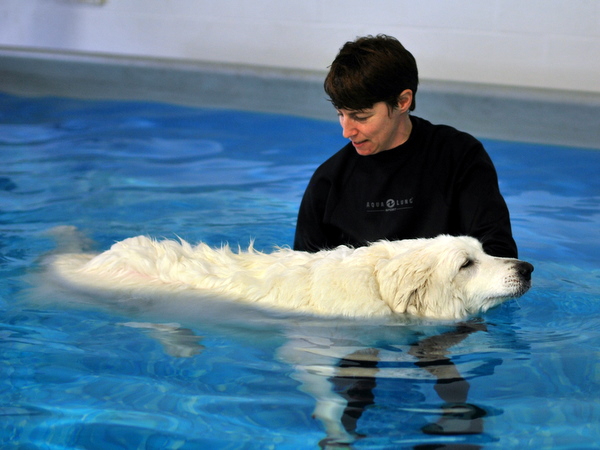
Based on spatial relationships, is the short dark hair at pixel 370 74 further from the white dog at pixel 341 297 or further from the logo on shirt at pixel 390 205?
the white dog at pixel 341 297

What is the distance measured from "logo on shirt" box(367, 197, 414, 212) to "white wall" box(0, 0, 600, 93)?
4564 millimetres

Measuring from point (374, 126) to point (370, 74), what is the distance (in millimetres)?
261

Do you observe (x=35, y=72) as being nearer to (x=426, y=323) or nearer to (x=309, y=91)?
(x=309, y=91)

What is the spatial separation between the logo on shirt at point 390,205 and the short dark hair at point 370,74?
47cm

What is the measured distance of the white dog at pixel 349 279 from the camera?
3.15m

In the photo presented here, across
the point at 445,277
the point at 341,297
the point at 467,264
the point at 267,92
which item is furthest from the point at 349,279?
the point at 267,92

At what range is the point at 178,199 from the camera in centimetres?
571

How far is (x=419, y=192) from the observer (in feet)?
11.8

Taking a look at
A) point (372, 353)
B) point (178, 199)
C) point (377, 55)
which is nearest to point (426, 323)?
point (372, 353)

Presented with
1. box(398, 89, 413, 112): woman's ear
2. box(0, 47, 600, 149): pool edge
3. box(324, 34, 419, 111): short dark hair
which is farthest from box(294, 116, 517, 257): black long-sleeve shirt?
box(0, 47, 600, 149): pool edge

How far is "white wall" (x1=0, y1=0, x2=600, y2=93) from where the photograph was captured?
298 inches

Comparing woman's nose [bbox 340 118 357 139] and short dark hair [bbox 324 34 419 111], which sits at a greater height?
short dark hair [bbox 324 34 419 111]

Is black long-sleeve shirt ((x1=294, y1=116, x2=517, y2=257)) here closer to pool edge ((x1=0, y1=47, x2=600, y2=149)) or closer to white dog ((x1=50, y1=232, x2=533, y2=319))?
white dog ((x1=50, y1=232, x2=533, y2=319))

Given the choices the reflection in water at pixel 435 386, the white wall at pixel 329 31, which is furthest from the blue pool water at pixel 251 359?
the white wall at pixel 329 31
